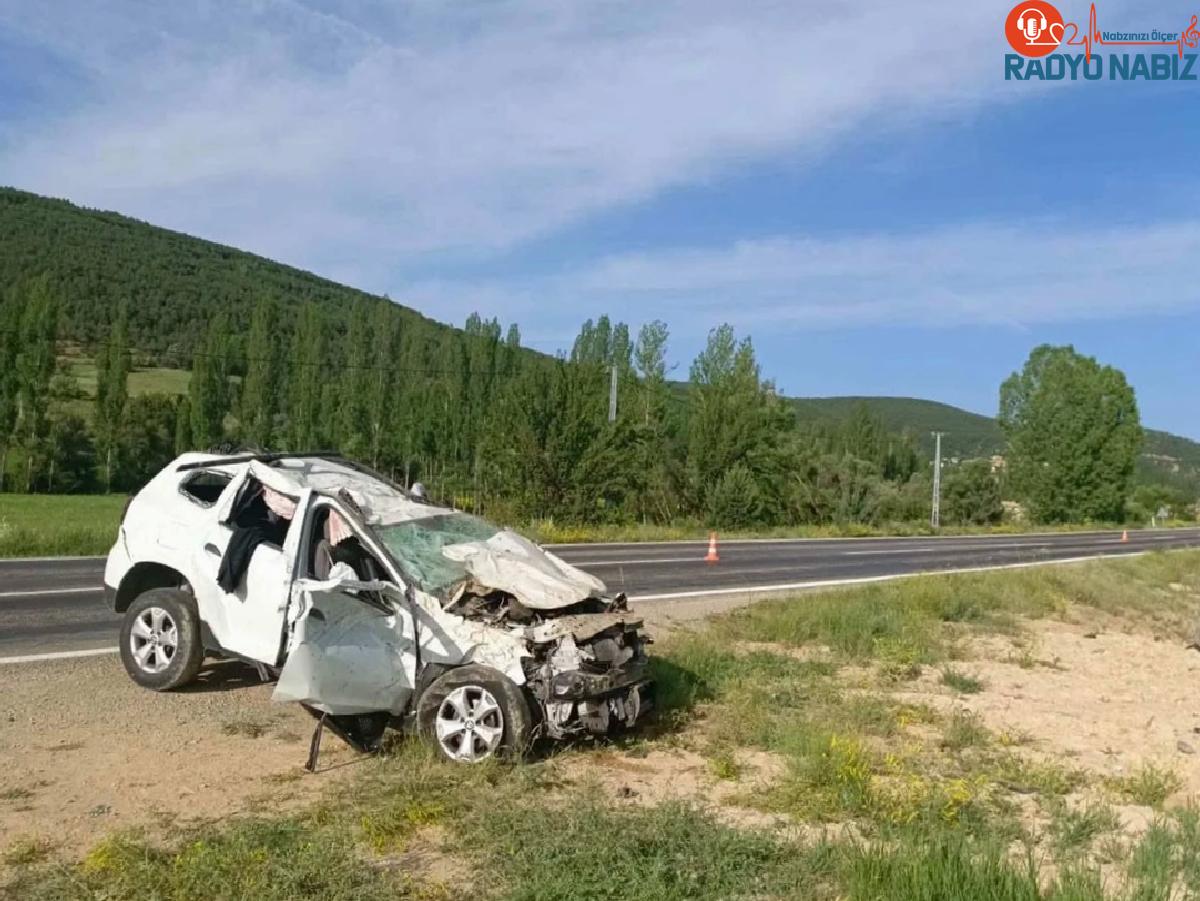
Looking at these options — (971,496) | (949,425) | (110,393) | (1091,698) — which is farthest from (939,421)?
(1091,698)

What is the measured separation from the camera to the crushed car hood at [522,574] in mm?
6961

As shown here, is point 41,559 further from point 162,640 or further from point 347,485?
point 347,485

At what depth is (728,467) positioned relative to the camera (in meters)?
44.4

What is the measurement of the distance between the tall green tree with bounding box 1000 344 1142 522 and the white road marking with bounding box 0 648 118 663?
81.5m

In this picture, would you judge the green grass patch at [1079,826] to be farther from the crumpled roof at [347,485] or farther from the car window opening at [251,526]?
the car window opening at [251,526]

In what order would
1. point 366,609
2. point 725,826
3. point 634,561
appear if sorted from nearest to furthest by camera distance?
point 725,826
point 366,609
point 634,561

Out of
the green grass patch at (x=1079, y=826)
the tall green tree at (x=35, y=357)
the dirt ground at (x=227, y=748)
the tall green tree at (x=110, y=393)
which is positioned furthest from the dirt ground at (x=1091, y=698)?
the tall green tree at (x=110, y=393)

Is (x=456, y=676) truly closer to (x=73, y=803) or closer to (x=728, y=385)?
(x=73, y=803)

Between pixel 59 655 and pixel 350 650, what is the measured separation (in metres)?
4.37

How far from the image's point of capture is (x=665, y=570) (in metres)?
21.4

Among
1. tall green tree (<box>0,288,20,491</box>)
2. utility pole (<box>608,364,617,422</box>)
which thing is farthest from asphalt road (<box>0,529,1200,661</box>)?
tall green tree (<box>0,288,20,491</box>)

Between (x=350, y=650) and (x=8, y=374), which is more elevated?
(x=8, y=374)

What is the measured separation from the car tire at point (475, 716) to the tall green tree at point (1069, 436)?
82.5m

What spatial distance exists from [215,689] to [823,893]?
5398 mm
